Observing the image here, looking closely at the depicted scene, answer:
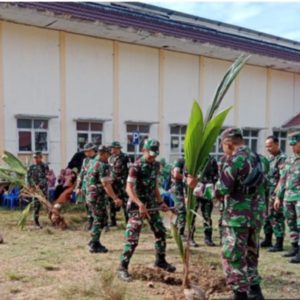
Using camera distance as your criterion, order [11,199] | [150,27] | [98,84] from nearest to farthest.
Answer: [11,199]
[98,84]
[150,27]

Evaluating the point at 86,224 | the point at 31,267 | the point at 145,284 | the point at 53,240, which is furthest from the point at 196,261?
the point at 86,224

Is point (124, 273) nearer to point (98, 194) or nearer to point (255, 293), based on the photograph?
point (255, 293)

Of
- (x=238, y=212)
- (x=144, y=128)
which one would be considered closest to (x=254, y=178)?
(x=238, y=212)

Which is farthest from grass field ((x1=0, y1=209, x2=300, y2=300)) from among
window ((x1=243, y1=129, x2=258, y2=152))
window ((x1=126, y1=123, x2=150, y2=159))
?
window ((x1=243, y1=129, x2=258, y2=152))

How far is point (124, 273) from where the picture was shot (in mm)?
4641

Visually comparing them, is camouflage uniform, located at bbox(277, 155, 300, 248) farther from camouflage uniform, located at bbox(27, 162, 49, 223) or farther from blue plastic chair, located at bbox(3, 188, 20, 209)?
blue plastic chair, located at bbox(3, 188, 20, 209)

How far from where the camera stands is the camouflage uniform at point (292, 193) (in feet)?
18.1

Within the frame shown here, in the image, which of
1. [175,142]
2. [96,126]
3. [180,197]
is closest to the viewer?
[180,197]

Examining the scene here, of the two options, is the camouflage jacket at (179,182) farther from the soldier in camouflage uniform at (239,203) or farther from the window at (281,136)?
the window at (281,136)

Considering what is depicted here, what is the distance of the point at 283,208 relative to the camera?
19.5 feet

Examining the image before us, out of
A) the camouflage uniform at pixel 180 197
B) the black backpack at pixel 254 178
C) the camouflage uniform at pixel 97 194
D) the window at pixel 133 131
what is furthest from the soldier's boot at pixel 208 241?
the window at pixel 133 131

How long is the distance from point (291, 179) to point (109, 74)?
915cm

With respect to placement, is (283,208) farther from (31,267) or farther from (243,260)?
(31,267)

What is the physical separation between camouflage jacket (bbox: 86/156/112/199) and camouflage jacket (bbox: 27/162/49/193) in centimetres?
219
